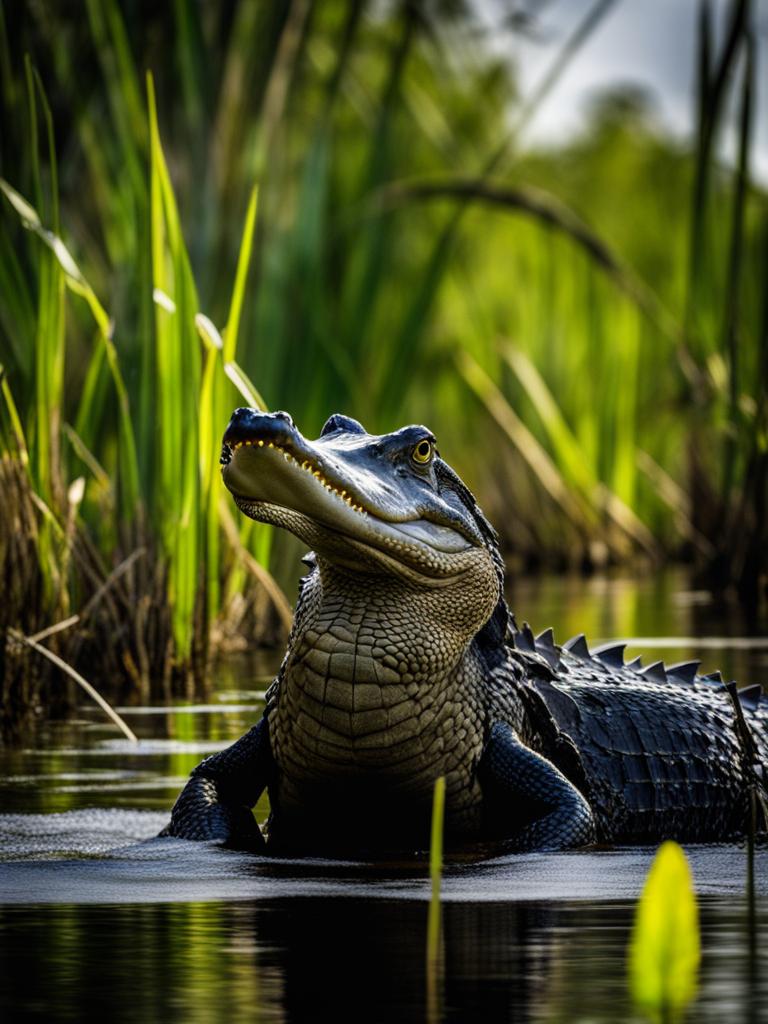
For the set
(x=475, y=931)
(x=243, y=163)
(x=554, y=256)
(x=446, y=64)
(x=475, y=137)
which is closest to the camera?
(x=475, y=931)

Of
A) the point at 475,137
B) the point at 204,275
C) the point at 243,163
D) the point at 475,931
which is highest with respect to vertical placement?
the point at 475,137

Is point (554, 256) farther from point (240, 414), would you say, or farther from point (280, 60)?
point (240, 414)

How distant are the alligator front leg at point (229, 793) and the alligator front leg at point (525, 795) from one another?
68 cm

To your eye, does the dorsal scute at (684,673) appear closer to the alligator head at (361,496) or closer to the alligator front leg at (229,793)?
the alligator head at (361,496)

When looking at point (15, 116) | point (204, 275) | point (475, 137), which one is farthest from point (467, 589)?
point (475, 137)

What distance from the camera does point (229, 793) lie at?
5832 millimetres

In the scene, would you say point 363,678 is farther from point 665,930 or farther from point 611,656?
point 665,930

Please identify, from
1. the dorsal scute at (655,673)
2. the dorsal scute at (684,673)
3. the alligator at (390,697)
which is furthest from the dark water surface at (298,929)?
the dorsal scute at (684,673)

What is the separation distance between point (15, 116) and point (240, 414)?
514cm

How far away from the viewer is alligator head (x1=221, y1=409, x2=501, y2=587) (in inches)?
185

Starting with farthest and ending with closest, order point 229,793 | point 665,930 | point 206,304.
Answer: point 206,304
point 229,793
point 665,930

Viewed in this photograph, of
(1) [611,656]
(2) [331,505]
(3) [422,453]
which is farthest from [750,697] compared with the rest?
(2) [331,505]

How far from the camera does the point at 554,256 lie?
2309 centimetres

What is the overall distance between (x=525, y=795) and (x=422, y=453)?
1.03m
